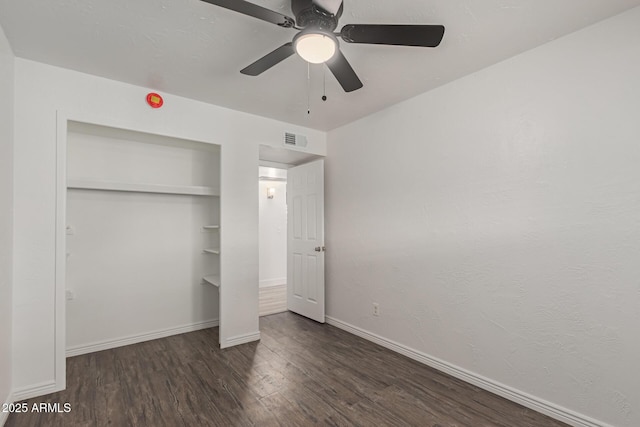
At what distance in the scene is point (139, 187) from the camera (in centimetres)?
312

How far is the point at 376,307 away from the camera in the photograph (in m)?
3.31

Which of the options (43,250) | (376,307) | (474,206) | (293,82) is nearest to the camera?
(43,250)

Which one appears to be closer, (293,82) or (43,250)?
(43,250)

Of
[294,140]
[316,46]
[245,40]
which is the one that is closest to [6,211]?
[245,40]

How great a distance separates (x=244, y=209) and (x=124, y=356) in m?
1.80

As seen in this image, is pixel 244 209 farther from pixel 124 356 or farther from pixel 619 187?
pixel 619 187

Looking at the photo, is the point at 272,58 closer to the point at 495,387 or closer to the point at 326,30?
the point at 326,30

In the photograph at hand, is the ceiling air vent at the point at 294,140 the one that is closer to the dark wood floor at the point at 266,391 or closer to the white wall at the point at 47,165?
the white wall at the point at 47,165

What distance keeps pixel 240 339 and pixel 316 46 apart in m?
2.88

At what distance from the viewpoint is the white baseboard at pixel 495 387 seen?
1955mm

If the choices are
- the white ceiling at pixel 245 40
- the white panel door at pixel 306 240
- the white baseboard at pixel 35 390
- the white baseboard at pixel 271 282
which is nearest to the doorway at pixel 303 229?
the white panel door at pixel 306 240

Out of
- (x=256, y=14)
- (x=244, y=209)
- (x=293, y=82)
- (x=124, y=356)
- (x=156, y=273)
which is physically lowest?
(x=124, y=356)

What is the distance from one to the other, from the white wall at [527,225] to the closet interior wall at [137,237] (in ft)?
6.96

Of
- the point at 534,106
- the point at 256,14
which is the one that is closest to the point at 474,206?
the point at 534,106
